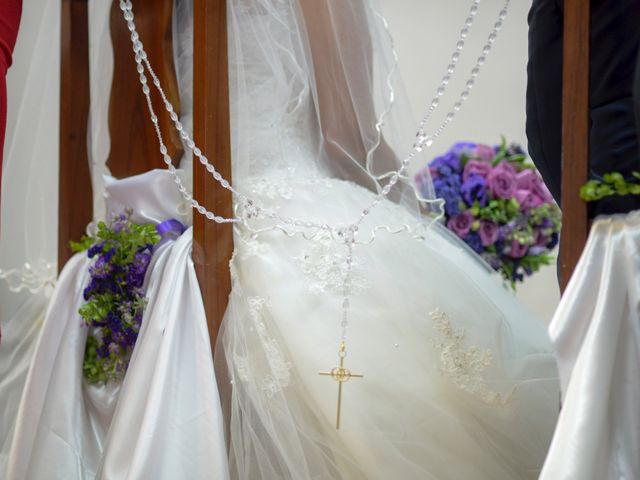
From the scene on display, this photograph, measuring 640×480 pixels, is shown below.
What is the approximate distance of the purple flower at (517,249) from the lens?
2.06 metres

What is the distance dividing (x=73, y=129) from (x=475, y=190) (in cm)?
99

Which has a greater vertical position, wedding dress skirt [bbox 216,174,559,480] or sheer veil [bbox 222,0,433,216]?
sheer veil [bbox 222,0,433,216]

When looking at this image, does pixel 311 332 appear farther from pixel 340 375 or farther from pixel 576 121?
pixel 576 121

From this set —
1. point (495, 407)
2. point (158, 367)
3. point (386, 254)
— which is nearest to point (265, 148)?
point (386, 254)

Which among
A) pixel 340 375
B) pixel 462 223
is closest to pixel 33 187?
pixel 340 375

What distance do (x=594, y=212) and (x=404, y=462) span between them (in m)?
0.51

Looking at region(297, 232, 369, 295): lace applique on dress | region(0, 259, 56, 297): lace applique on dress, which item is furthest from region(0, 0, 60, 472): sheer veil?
region(297, 232, 369, 295): lace applique on dress

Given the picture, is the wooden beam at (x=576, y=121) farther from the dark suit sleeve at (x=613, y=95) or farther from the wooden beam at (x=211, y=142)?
the wooden beam at (x=211, y=142)

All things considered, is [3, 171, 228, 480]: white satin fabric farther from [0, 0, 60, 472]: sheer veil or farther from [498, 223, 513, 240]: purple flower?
[498, 223, 513, 240]: purple flower

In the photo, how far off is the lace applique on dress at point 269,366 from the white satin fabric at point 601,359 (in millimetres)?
490

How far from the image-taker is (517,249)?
2.07 meters

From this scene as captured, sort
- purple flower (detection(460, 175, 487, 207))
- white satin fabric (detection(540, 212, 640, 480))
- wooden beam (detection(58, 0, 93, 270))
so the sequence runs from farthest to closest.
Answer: purple flower (detection(460, 175, 487, 207)) < wooden beam (detection(58, 0, 93, 270)) < white satin fabric (detection(540, 212, 640, 480))

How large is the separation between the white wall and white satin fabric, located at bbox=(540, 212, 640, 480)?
2082 millimetres

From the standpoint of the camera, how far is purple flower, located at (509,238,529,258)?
2062 mm
